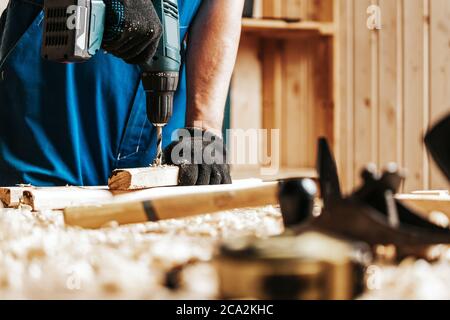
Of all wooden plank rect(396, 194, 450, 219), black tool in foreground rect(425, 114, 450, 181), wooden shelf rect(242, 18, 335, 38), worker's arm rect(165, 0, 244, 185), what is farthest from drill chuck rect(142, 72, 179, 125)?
wooden shelf rect(242, 18, 335, 38)

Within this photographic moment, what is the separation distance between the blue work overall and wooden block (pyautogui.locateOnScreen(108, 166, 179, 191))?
43 cm

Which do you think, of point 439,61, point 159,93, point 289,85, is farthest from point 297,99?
point 159,93

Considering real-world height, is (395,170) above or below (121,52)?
below

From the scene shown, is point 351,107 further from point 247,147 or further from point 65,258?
point 65,258

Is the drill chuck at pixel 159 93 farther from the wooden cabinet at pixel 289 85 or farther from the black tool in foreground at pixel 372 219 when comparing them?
the wooden cabinet at pixel 289 85

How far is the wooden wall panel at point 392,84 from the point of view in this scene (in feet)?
11.0

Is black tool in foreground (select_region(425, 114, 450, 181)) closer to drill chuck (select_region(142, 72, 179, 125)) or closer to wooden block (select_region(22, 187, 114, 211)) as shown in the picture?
wooden block (select_region(22, 187, 114, 211))

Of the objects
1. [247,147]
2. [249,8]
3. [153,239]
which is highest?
[249,8]

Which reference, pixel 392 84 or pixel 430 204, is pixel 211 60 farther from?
pixel 392 84

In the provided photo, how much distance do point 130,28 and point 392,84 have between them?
2.44 meters

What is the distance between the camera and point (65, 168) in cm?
156

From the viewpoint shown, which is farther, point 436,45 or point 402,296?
point 436,45

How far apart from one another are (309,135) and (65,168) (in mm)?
1982

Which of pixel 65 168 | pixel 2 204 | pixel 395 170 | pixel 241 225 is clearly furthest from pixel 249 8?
pixel 395 170
